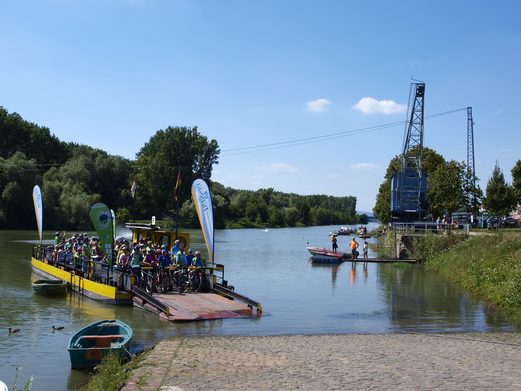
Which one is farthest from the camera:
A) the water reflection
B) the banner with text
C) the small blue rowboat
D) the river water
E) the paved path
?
the banner with text

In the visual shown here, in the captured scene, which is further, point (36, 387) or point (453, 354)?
point (453, 354)

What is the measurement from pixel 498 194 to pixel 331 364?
42.2 meters

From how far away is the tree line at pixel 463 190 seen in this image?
49.0 metres

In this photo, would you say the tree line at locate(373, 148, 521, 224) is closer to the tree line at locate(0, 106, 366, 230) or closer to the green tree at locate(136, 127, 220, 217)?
the tree line at locate(0, 106, 366, 230)

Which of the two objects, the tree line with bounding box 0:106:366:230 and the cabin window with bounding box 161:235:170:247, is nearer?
the cabin window with bounding box 161:235:170:247

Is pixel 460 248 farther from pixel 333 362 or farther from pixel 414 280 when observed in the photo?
pixel 333 362

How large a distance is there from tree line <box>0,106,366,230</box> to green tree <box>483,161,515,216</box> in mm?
29952

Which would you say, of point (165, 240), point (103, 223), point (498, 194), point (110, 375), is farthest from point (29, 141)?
point (110, 375)

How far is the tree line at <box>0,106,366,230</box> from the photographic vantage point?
72.5 metres

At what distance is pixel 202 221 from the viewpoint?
72.0 feet

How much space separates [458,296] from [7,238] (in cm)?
4674

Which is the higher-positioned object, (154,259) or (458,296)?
(154,259)

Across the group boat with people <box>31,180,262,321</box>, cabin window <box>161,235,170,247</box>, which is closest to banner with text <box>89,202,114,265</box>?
boat with people <box>31,180,262,321</box>

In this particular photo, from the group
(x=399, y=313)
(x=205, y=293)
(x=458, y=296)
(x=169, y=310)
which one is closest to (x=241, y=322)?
(x=169, y=310)
